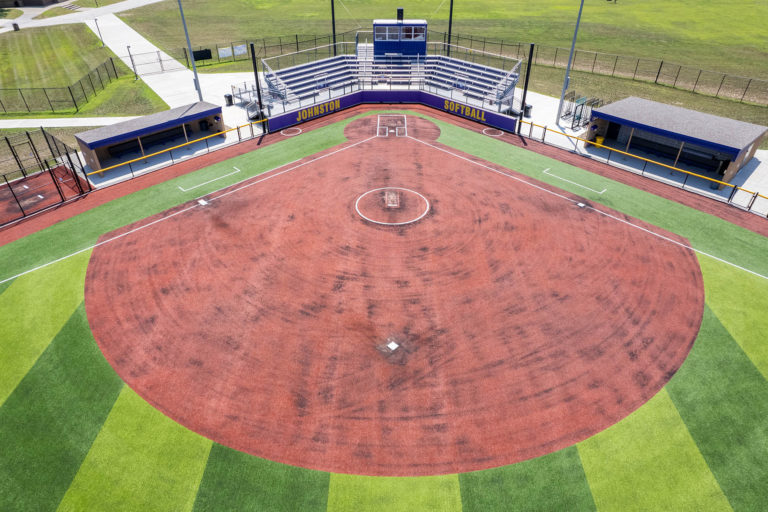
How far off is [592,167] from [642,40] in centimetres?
6050

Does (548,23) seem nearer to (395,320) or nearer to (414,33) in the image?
(414,33)

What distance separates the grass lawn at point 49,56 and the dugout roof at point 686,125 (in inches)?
2468

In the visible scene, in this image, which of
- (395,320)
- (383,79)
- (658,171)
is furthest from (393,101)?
(395,320)

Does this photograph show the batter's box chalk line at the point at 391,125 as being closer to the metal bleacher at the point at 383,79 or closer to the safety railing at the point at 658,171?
the metal bleacher at the point at 383,79

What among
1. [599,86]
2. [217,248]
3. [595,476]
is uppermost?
[599,86]

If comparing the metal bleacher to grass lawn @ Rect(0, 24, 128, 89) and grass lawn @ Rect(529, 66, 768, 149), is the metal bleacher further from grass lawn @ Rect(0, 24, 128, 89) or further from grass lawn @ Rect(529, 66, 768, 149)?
grass lawn @ Rect(0, 24, 128, 89)

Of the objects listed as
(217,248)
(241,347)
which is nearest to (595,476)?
(241,347)

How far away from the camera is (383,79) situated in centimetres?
5034

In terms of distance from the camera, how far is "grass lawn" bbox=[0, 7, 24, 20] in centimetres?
8803

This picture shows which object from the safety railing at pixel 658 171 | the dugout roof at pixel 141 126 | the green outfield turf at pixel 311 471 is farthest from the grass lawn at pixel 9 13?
the safety railing at pixel 658 171

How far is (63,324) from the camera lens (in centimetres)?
2041

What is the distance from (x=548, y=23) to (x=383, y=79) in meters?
58.9

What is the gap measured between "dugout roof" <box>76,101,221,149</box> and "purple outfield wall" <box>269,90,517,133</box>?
6.49 meters

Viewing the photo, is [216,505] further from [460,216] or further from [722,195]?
[722,195]
